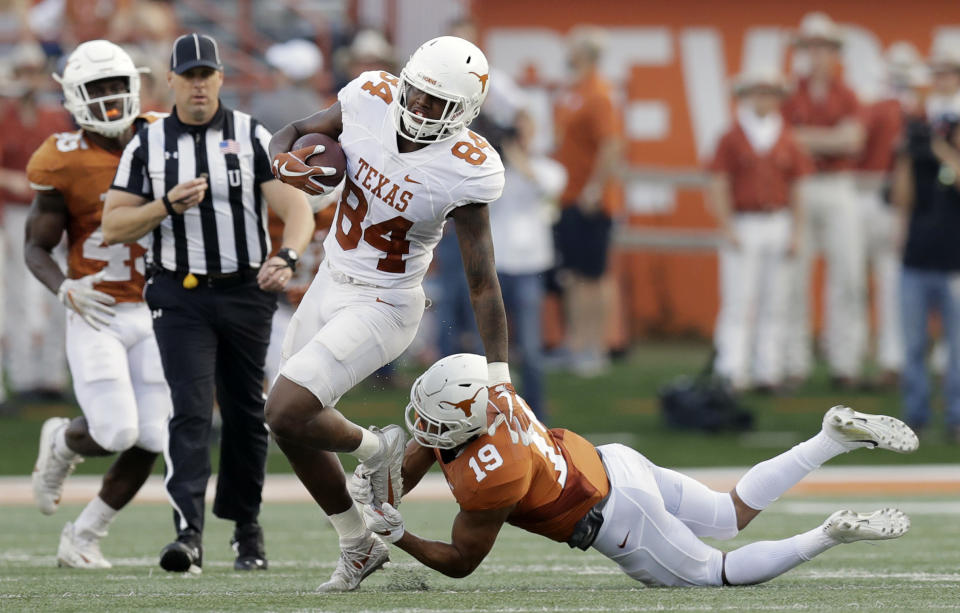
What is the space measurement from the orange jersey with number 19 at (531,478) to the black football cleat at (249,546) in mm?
1164

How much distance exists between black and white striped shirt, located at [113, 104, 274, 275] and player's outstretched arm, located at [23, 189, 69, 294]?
1.48 feet

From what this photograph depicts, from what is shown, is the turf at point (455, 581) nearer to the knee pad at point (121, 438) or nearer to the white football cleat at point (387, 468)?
the white football cleat at point (387, 468)

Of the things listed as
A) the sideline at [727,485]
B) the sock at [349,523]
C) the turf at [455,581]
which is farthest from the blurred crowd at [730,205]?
Answer: the sock at [349,523]

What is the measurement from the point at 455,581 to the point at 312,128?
1.53m

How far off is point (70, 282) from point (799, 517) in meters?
3.50

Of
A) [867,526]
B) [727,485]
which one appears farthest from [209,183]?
[727,485]

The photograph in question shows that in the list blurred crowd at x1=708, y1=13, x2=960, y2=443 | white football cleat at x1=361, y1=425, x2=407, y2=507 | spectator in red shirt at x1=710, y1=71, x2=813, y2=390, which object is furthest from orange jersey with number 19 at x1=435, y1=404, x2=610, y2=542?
spectator in red shirt at x1=710, y1=71, x2=813, y2=390

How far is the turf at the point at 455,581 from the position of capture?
4344 mm

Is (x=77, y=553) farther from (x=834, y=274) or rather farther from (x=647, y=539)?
(x=834, y=274)

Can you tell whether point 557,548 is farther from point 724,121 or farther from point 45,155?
point 724,121

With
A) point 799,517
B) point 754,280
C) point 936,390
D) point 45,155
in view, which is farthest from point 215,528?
point 936,390

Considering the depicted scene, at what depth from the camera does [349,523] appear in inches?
196

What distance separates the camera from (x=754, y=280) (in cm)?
1066

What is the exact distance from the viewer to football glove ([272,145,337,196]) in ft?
15.5
